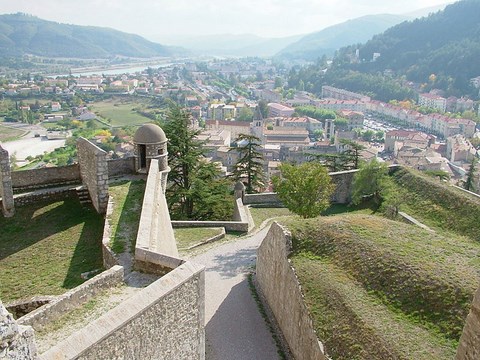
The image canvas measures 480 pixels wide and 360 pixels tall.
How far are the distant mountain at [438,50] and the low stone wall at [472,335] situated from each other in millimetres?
158502

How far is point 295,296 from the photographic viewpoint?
38.7 ft

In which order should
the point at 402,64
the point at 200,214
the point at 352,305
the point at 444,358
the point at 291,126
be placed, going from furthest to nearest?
the point at 402,64
the point at 291,126
the point at 200,214
the point at 352,305
the point at 444,358

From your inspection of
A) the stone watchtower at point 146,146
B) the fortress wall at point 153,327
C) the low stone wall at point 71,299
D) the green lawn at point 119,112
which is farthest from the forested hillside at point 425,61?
the low stone wall at point 71,299

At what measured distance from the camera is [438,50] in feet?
544

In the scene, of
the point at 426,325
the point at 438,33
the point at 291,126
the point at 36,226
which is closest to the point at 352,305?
the point at 426,325

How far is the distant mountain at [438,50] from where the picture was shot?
151500mm

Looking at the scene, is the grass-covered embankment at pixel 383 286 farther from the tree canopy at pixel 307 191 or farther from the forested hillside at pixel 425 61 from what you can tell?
the forested hillside at pixel 425 61

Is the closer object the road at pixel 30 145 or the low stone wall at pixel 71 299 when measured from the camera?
the low stone wall at pixel 71 299

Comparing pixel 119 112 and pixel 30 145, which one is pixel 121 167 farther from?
pixel 119 112

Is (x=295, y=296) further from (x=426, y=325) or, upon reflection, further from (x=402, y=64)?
(x=402, y=64)

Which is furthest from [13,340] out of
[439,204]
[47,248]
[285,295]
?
[439,204]

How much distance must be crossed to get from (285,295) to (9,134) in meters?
116

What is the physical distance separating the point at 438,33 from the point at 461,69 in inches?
1469

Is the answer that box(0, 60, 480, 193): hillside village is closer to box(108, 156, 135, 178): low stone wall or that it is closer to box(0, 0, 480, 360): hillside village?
box(0, 0, 480, 360): hillside village
